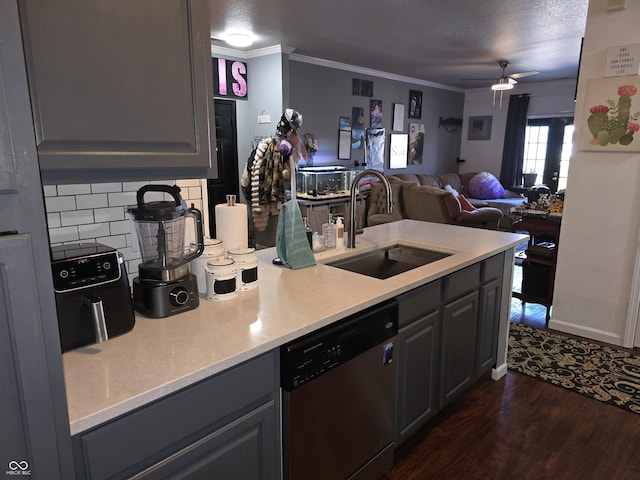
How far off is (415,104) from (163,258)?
23.2 ft

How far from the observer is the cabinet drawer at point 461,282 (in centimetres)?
206

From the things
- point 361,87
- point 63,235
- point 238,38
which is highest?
point 238,38

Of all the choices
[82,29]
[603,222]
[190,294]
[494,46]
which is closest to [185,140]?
[82,29]

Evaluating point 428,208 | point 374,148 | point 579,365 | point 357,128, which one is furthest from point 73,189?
point 374,148

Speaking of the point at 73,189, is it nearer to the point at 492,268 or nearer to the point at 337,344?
the point at 337,344

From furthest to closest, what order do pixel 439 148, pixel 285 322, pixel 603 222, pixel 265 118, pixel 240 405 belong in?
pixel 439 148, pixel 265 118, pixel 603 222, pixel 285 322, pixel 240 405

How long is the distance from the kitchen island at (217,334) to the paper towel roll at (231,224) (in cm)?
20

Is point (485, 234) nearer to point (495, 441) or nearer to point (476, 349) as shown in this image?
point (476, 349)

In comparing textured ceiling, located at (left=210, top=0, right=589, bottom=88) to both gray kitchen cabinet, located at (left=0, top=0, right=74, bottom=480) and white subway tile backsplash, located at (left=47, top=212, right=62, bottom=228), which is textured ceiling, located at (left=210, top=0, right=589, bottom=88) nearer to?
white subway tile backsplash, located at (left=47, top=212, right=62, bottom=228)

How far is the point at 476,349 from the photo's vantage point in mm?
2414

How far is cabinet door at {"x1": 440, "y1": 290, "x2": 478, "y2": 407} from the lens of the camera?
212cm

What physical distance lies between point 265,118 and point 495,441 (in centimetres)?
451

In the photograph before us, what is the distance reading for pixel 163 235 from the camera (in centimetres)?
141

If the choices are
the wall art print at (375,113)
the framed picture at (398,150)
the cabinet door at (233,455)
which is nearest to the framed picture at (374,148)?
the wall art print at (375,113)
